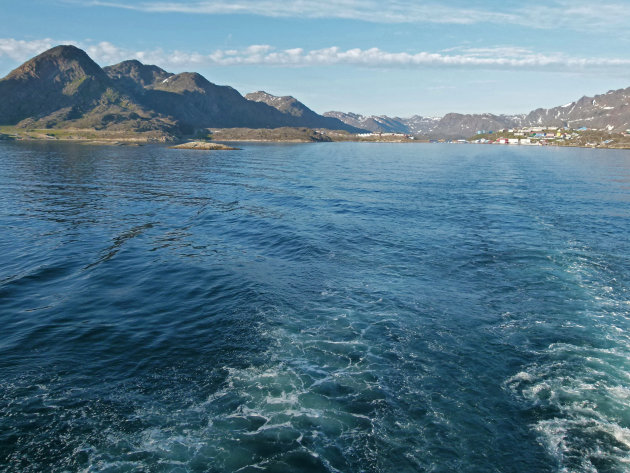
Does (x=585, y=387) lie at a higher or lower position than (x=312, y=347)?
lower

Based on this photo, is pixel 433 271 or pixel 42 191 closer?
pixel 433 271

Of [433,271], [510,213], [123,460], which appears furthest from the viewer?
[510,213]

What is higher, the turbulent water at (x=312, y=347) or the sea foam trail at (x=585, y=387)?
the turbulent water at (x=312, y=347)

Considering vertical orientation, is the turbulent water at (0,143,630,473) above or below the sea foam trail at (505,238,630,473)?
above

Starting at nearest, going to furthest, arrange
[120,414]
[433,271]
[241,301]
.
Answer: [120,414], [241,301], [433,271]

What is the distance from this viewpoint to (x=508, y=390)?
1611 cm

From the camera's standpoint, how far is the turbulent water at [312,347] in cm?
1308

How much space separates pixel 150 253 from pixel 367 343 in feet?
77.6

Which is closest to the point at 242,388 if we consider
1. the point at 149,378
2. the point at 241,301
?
the point at 149,378

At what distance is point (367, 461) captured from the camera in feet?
41.2

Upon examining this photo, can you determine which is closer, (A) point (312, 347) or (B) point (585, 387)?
(B) point (585, 387)

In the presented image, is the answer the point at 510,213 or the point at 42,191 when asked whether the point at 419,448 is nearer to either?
the point at 510,213

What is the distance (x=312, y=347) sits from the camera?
19.3 m

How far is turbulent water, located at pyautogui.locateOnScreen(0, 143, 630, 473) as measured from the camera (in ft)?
42.9
